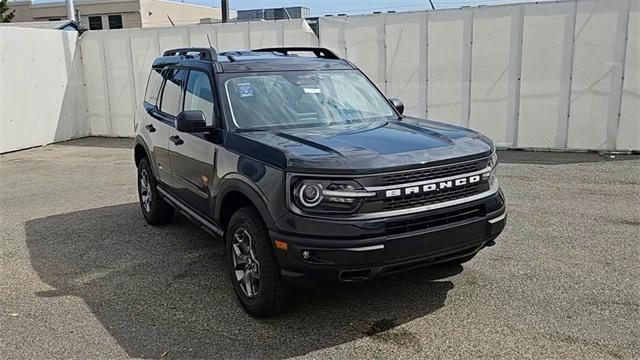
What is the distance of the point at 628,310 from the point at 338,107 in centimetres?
268

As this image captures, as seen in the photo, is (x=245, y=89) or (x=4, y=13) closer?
(x=245, y=89)

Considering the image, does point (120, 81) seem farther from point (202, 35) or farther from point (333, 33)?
point (333, 33)

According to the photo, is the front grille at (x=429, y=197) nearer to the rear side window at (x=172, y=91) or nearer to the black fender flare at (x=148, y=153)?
the rear side window at (x=172, y=91)

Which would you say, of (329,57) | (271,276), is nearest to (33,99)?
(329,57)

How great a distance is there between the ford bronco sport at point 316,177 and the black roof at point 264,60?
18 millimetres

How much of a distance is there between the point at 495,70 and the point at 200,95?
23.8 ft

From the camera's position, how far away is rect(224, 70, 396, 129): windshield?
4.54m

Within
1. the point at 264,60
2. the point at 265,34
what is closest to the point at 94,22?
the point at 265,34

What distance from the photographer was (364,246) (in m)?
3.40

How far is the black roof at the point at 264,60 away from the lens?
16.0ft

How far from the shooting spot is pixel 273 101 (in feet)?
15.3

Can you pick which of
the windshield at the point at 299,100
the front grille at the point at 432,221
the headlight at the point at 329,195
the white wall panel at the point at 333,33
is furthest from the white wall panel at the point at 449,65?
the headlight at the point at 329,195

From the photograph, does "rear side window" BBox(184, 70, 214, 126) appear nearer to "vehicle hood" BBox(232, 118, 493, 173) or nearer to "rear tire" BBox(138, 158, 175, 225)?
"vehicle hood" BBox(232, 118, 493, 173)

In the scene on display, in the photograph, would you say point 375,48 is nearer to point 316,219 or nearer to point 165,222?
point 165,222
